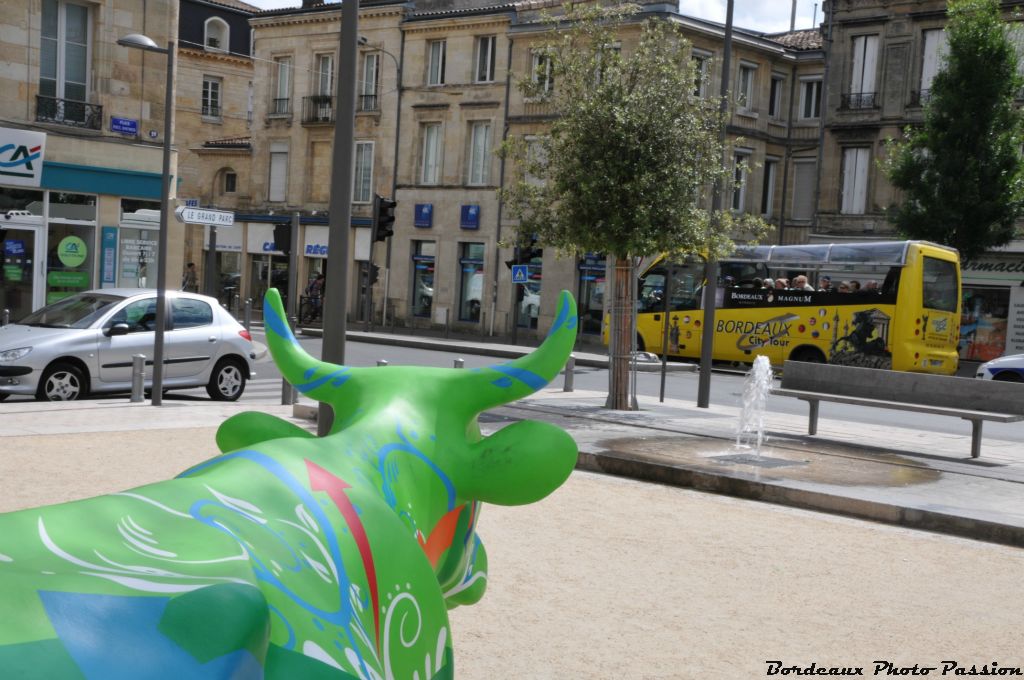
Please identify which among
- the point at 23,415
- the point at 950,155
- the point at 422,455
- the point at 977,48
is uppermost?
the point at 977,48

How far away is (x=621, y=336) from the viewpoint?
610 inches

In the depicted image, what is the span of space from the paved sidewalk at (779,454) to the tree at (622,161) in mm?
2143

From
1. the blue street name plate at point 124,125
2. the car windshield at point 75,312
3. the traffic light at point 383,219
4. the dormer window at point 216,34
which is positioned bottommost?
the car windshield at point 75,312

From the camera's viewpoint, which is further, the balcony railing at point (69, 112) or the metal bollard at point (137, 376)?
the balcony railing at point (69, 112)

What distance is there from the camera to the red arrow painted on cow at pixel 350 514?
7.84 feet

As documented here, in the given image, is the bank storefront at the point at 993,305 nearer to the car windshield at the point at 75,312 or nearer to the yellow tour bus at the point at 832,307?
the yellow tour bus at the point at 832,307

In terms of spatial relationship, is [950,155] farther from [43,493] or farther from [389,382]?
[389,382]

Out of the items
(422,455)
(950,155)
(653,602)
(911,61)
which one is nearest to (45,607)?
(422,455)

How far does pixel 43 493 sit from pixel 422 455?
5812 mm

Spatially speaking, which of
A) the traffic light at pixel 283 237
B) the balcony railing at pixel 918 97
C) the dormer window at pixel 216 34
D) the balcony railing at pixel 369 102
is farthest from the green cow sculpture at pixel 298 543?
the dormer window at pixel 216 34

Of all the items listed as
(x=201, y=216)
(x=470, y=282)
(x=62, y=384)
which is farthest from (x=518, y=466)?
(x=470, y=282)

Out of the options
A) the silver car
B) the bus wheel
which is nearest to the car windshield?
the silver car

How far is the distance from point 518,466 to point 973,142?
2894cm

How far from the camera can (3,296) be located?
71.2ft
